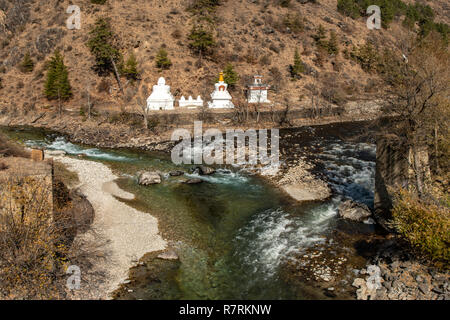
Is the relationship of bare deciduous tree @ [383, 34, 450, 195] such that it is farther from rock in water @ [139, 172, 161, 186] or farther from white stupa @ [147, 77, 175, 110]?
white stupa @ [147, 77, 175, 110]

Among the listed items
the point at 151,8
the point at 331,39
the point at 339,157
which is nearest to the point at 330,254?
the point at 339,157

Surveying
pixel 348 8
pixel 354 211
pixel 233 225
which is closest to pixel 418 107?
pixel 354 211

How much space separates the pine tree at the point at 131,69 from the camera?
177ft

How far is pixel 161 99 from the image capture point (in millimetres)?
48062

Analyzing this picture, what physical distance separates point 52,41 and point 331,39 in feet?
181

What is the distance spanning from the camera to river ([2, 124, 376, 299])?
14523 mm

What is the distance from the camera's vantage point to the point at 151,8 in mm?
71250

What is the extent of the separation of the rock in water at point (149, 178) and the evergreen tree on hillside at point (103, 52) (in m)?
31.1

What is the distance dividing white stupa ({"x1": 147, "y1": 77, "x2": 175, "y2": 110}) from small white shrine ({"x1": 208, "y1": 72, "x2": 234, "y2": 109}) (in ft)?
19.7
